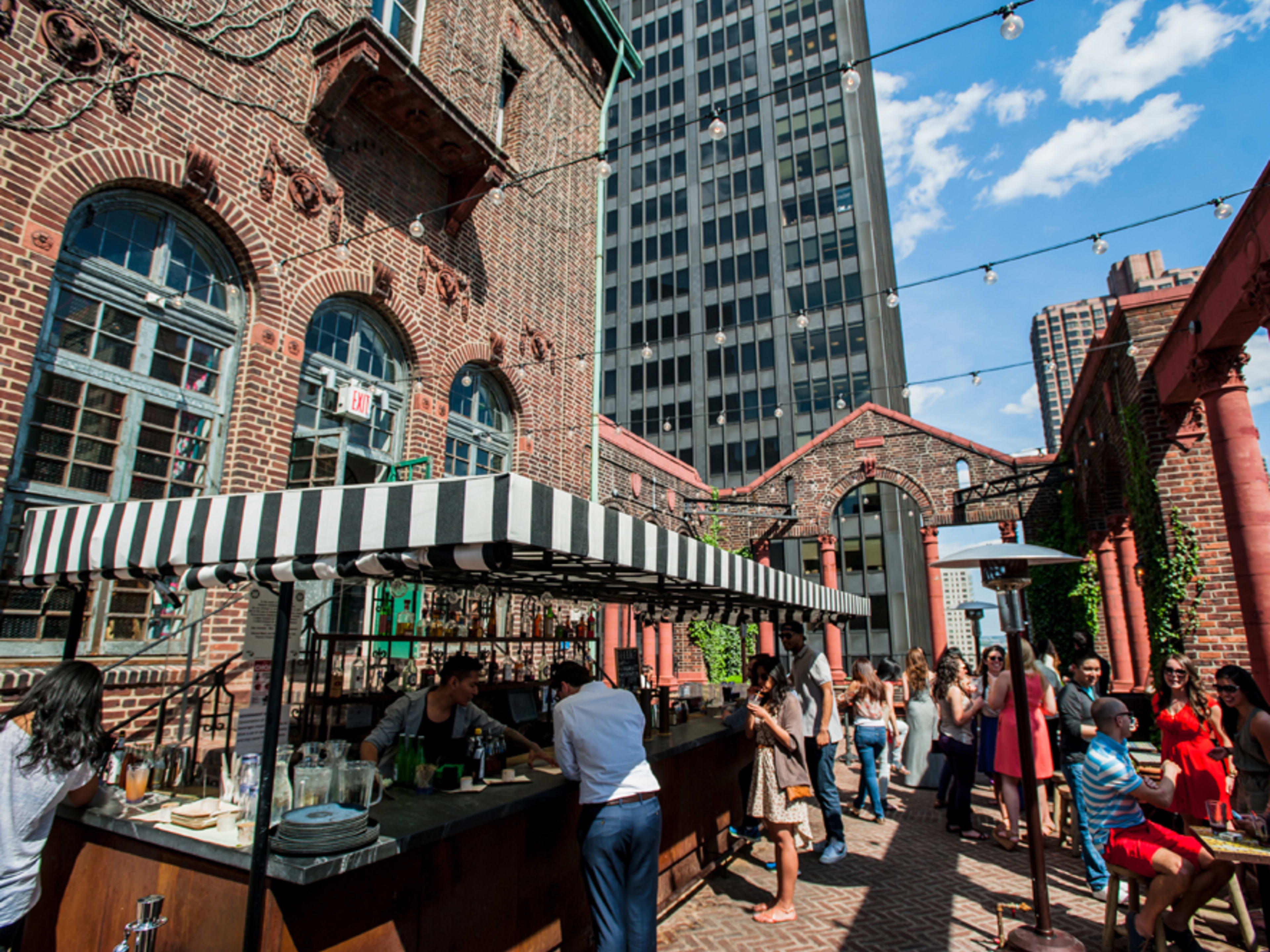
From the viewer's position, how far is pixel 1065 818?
7.18m

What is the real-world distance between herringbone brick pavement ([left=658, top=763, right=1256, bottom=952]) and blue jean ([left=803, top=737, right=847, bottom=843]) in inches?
11.7

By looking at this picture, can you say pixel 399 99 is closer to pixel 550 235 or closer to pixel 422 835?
pixel 550 235

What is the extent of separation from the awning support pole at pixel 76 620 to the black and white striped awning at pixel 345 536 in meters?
0.28

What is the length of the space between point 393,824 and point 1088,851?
227 inches

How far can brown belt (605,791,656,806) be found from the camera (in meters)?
3.84

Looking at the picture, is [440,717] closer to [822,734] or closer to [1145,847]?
[822,734]

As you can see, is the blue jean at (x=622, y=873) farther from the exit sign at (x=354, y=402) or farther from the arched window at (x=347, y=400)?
the exit sign at (x=354, y=402)

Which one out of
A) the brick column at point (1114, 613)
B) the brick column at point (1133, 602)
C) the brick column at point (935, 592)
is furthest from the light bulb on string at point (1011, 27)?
the brick column at point (935, 592)

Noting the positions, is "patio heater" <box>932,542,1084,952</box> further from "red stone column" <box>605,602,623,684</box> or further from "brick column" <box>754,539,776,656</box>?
Answer: "brick column" <box>754,539,776,656</box>

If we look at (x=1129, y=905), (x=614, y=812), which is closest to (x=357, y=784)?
(x=614, y=812)

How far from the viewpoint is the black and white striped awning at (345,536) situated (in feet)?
10.5

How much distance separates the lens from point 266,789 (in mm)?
2973

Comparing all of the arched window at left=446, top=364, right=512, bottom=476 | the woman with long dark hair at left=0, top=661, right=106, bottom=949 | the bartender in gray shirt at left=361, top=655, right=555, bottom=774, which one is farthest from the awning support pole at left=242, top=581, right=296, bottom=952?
the arched window at left=446, top=364, right=512, bottom=476

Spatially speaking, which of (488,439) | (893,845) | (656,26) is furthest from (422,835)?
(656,26)
